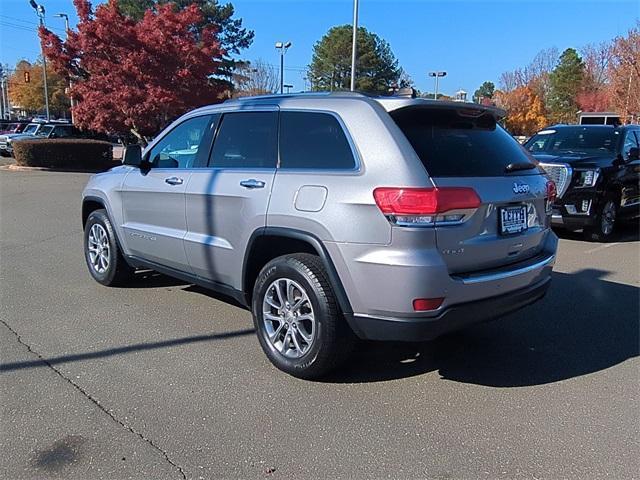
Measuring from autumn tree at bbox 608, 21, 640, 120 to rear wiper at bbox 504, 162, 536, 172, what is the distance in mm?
29537

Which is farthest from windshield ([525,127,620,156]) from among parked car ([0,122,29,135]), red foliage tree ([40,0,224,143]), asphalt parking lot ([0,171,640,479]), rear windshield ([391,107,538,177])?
parked car ([0,122,29,135])

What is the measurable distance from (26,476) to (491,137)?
335 cm

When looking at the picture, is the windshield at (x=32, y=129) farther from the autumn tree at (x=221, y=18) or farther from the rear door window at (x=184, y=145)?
the rear door window at (x=184, y=145)

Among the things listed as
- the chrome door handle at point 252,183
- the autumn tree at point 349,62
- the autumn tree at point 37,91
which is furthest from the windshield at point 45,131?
the autumn tree at point 37,91

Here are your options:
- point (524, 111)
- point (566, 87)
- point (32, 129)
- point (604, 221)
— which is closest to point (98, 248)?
point (604, 221)

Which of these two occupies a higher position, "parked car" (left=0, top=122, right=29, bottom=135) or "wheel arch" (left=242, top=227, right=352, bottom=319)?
"parked car" (left=0, top=122, right=29, bottom=135)

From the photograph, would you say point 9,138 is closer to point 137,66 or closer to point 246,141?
point 137,66

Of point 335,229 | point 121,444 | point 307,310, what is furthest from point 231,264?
point 121,444

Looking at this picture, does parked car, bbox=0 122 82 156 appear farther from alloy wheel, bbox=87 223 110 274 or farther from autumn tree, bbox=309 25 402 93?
autumn tree, bbox=309 25 402 93

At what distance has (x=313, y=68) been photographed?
6450cm

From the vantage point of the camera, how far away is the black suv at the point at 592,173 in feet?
27.2

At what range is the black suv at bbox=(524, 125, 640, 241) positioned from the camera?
327 inches

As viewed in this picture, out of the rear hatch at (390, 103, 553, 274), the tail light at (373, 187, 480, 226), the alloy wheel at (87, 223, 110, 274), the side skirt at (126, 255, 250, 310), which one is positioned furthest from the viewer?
the alloy wheel at (87, 223, 110, 274)

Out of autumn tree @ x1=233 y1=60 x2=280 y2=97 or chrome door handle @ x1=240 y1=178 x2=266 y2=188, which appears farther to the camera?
autumn tree @ x1=233 y1=60 x2=280 y2=97
